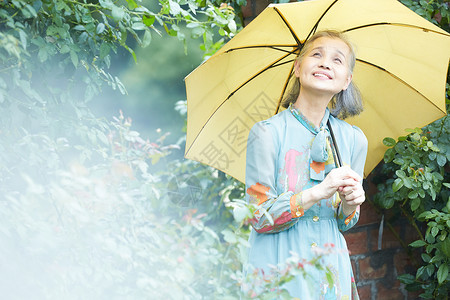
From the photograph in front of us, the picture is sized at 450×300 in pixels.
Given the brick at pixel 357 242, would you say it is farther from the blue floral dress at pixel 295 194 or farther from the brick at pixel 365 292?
the blue floral dress at pixel 295 194

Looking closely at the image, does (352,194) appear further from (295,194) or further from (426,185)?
(426,185)

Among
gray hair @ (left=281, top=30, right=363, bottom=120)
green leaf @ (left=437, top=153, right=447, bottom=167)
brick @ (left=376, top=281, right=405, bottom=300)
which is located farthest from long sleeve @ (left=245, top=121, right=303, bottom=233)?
brick @ (left=376, top=281, right=405, bottom=300)

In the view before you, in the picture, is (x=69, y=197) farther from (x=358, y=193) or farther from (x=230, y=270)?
(x=358, y=193)

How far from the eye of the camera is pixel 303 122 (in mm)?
1664

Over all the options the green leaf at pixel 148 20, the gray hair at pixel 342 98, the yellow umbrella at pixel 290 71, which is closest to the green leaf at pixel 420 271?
the yellow umbrella at pixel 290 71

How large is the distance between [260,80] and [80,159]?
608 millimetres

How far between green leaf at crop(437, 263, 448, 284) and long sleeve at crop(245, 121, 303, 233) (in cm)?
79

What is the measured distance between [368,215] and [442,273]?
0.39 m

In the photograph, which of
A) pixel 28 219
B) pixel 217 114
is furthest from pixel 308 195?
Result: pixel 28 219

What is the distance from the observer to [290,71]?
73.1 inches

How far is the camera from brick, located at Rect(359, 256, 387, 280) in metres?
2.38

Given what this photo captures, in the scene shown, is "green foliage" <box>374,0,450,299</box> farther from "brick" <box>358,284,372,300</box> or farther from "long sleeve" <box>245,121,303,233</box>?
"long sleeve" <box>245,121,303,233</box>

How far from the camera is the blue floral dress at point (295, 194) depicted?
5.17ft

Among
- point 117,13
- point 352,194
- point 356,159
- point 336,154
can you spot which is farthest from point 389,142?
point 117,13
